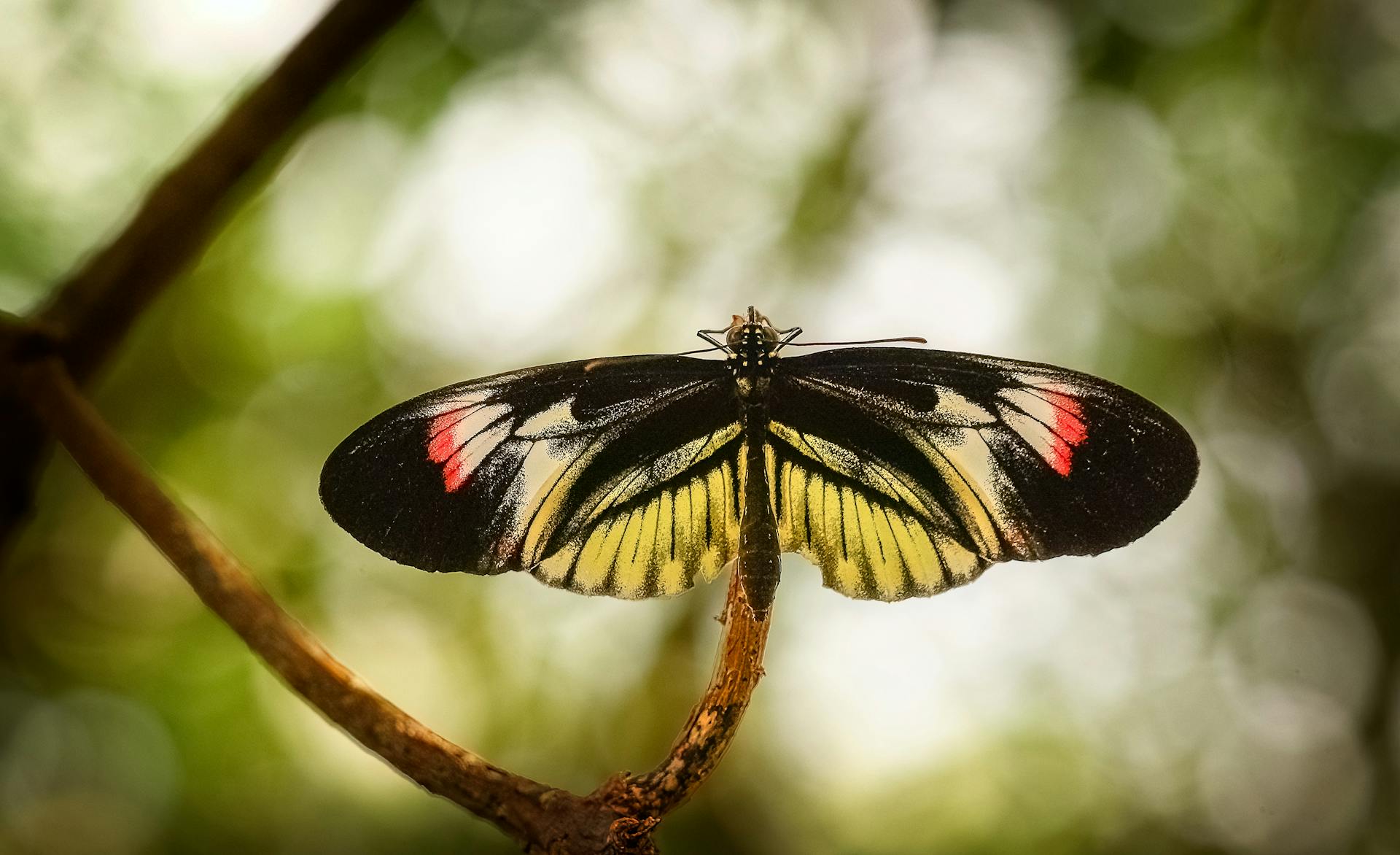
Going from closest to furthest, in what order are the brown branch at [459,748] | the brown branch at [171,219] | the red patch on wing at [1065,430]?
the brown branch at [459,748]
the red patch on wing at [1065,430]
the brown branch at [171,219]

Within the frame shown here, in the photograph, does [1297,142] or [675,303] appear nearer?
[675,303]

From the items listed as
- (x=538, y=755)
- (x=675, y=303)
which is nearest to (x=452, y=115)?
(x=675, y=303)

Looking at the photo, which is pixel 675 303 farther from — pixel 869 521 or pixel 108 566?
pixel 108 566

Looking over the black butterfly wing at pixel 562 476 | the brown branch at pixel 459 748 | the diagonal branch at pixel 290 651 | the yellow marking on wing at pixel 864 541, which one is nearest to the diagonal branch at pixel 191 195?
the diagonal branch at pixel 290 651

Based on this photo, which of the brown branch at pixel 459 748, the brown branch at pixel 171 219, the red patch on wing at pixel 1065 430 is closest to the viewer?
the brown branch at pixel 459 748

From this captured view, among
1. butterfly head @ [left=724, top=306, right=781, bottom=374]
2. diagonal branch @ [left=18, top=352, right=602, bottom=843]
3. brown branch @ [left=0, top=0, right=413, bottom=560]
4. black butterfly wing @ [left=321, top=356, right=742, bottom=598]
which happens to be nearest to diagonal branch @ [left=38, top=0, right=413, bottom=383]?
brown branch @ [left=0, top=0, right=413, bottom=560]

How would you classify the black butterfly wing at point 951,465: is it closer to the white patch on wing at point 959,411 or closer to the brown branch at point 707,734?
the white patch on wing at point 959,411

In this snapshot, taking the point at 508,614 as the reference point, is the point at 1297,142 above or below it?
above
